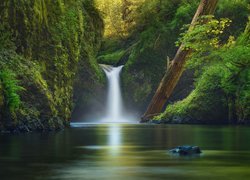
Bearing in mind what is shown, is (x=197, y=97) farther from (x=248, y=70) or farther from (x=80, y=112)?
(x=80, y=112)

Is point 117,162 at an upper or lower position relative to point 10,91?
lower

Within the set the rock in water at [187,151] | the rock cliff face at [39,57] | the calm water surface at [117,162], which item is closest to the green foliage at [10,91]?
the rock cliff face at [39,57]

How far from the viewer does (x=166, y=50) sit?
6469 cm

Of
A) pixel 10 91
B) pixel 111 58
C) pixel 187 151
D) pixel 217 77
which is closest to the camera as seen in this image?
pixel 187 151

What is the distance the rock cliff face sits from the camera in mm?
35688

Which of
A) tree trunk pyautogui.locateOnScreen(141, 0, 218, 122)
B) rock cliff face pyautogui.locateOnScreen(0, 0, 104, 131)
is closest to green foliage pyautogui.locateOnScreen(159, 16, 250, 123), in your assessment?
tree trunk pyautogui.locateOnScreen(141, 0, 218, 122)

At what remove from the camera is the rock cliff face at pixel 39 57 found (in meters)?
35.7

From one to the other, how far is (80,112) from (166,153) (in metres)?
43.9

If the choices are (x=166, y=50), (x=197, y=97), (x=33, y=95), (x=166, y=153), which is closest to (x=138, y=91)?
(x=166, y=50)

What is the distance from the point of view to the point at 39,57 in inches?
1594

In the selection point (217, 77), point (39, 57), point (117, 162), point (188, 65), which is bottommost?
point (117, 162)

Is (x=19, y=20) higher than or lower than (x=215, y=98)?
higher

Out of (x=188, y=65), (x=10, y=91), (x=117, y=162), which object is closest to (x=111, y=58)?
(x=188, y=65)

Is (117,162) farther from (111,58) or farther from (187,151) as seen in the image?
(111,58)
